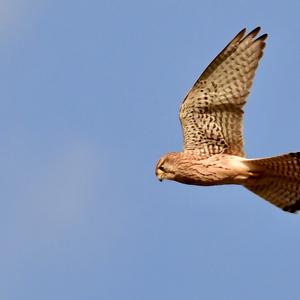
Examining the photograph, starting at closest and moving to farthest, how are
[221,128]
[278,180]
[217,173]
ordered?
[278,180] → [217,173] → [221,128]

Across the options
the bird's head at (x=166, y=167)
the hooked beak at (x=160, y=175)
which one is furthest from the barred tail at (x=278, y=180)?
the hooked beak at (x=160, y=175)

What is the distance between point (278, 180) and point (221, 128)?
4.01 ft

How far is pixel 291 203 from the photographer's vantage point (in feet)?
47.3

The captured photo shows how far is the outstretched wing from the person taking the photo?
14844mm

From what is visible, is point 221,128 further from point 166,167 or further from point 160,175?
point 160,175

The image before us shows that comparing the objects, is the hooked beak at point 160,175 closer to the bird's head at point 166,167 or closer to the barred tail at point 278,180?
the bird's head at point 166,167

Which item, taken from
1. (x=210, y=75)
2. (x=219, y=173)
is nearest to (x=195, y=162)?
(x=219, y=173)

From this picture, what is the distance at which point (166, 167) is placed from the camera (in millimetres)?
14547

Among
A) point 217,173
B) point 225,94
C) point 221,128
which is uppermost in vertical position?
point 225,94

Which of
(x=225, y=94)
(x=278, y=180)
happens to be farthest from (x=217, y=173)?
(x=225, y=94)

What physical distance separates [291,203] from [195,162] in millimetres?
1433

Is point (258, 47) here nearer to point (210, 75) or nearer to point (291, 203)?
point (210, 75)

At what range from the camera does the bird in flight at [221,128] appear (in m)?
14.4

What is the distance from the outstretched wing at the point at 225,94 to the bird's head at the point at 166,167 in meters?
0.43
